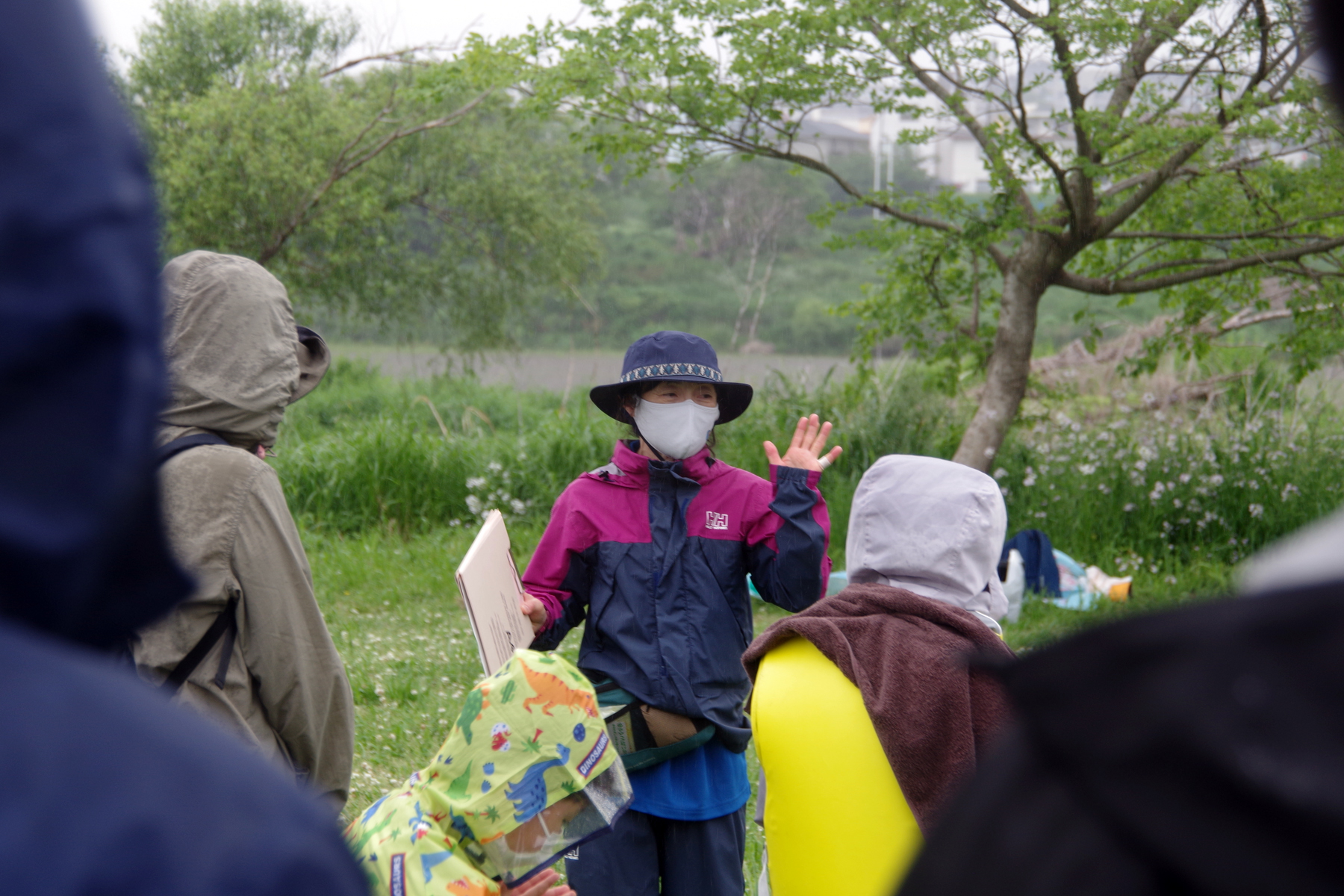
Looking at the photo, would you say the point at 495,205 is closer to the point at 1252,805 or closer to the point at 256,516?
the point at 256,516

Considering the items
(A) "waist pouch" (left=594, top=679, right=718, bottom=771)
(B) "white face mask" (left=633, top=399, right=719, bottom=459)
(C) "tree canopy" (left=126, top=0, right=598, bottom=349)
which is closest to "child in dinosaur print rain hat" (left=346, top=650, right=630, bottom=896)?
(A) "waist pouch" (left=594, top=679, right=718, bottom=771)

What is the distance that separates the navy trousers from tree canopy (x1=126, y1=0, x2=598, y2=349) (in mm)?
10549

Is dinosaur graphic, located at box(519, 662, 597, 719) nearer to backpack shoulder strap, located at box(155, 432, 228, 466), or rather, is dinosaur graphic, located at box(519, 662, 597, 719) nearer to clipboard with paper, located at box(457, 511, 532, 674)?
clipboard with paper, located at box(457, 511, 532, 674)

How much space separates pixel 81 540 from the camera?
22.0 inches

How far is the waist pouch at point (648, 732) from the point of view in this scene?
2.79 metres

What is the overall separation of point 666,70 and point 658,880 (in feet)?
20.1

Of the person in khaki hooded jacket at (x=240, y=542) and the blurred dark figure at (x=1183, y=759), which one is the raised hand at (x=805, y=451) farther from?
the blurred dark figure at (x=1183, y=759)

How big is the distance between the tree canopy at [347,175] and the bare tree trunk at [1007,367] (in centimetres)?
687

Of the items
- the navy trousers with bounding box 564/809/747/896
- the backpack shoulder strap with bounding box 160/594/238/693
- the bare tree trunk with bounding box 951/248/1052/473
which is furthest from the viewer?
the bare tree trunk with bounding box 951/248/1052/473

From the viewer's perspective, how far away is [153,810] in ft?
1.73

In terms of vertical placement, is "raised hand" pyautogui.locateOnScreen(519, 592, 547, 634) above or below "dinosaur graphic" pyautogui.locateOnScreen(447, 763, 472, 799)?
below

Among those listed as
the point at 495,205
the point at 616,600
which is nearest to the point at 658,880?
the point at 616,600

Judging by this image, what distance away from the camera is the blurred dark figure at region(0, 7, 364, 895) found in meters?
0.52

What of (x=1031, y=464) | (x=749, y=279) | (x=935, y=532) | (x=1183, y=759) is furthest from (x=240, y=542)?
(x=749, y=279)
